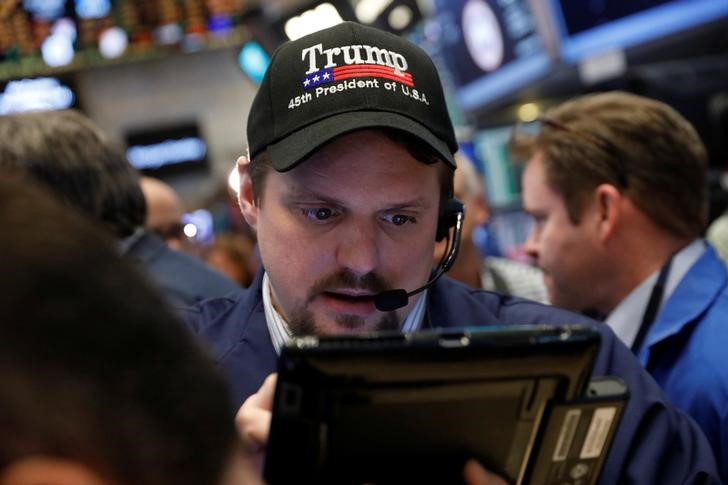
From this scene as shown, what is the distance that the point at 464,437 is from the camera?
43.1 inches

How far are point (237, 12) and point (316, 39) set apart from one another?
7.67m

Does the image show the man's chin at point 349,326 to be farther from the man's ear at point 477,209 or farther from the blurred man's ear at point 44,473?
the man's ear at point 477,209

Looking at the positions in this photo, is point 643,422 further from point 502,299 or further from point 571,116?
point 571,116

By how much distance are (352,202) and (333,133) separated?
12cm

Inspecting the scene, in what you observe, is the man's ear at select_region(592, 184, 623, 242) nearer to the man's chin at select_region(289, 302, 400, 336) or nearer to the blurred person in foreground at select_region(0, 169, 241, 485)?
the man's chin at select_region(289, 302, 400, 336)

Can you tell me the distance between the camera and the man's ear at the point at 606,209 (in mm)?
2498

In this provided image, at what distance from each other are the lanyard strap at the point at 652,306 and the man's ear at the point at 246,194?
108cm

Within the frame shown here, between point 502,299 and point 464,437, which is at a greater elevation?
point 464,437

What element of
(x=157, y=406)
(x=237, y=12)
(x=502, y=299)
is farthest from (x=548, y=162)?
(x=237, y=12)

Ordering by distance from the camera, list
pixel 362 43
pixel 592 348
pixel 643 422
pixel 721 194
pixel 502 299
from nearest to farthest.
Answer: pixel 592 348, pixel 643 422, pixel 362 43, pixel 502 299, pixel 721 194

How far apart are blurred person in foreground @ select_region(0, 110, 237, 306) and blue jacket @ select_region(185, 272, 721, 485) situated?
0.64 metres

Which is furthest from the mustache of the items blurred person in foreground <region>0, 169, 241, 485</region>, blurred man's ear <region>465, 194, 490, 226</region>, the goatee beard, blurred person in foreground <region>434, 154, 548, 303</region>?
blurred man's ear <region>465, 194, 490, 226</region>

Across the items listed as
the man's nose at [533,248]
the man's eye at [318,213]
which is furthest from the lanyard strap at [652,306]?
the man's eye at [318,213]

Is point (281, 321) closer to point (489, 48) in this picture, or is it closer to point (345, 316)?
point (345, 316)
